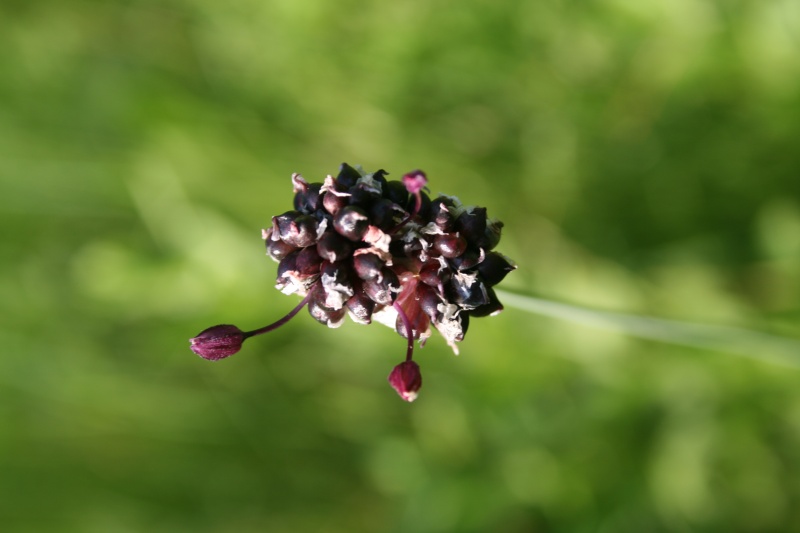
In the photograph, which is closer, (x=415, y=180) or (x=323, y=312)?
(x=415, y=180)

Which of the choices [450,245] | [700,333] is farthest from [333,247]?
[700,333]

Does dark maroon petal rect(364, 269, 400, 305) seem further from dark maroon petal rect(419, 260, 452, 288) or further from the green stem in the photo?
the green stem

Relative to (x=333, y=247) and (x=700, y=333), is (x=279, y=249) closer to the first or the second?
(x=333, y=247)

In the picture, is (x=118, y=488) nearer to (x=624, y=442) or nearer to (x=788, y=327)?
(x=624, y=442)

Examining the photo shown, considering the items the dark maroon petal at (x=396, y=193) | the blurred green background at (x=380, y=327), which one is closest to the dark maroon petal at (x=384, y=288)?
the dark maroon petal at (x=396, y=193)

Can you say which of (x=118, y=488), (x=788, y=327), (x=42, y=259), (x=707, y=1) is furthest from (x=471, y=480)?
(x=42, y=259)

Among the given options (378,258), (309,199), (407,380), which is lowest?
(407,380)
